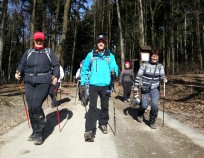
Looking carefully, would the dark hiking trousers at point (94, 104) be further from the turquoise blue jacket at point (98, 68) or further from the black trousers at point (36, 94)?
the black trousers at point (36, 94)

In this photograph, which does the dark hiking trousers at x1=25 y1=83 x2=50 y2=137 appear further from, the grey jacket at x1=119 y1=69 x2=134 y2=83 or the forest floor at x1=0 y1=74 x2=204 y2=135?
the grey jacket at x1=119 y1=69 x2=134 y2=83

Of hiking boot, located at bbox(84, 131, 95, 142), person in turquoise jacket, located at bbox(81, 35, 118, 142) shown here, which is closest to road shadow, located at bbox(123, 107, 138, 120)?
person in turquoise jacket, located at bbox(81, 35, 118, 142)

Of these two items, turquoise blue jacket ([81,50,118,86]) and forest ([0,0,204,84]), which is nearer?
turquoise blue jacket ([81,50,118,86])

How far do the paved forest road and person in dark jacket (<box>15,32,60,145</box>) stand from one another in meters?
0.42

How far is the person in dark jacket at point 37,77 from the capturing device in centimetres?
690

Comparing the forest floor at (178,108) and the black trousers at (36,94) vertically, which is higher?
the black trousers at (36,94)

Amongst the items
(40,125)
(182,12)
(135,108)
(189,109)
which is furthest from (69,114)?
(182,12)

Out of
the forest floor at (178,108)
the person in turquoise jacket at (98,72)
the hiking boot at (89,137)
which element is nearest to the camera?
the hiking boot at (89,137)

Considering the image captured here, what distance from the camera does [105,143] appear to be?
7000 mm

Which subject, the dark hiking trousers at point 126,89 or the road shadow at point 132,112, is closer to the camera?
the road shadow at point 132,112

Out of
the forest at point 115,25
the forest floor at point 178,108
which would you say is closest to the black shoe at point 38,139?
the forest floor at point 178,108

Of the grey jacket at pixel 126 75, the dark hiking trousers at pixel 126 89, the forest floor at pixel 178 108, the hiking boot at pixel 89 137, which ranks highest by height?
Answer: the grey jacket at pixel 126 75

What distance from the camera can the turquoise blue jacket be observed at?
295 inches

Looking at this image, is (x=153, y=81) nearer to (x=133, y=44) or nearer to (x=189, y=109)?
(x=189, y=109)
